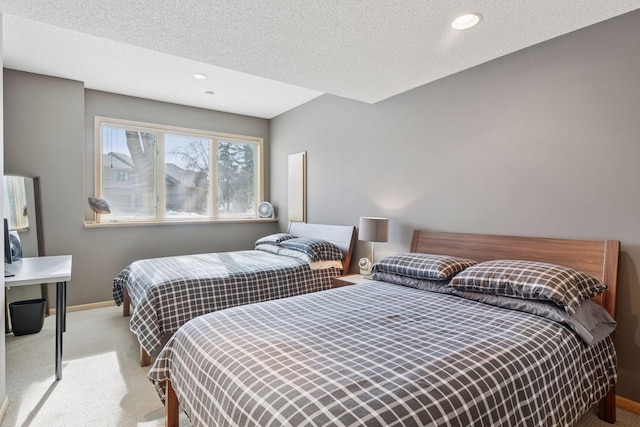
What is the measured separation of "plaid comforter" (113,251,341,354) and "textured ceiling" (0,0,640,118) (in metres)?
1.77

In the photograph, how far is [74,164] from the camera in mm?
3807

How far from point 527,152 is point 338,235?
2114mm

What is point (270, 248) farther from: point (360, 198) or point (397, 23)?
point (397, 23)

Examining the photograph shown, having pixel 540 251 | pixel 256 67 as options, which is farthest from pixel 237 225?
pixel 540 251

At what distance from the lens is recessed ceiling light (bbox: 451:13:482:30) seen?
1965 mm

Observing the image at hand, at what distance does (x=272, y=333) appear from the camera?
153 cm

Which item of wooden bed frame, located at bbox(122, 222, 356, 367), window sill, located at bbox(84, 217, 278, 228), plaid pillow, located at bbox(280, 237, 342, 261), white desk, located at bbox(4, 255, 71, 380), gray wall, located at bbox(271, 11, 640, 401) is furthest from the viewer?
window sill, located at bbox(84, 217, 278, 228)

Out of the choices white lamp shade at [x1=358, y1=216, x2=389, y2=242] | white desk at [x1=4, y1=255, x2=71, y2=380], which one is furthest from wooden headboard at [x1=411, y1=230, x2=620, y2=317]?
white desk at [x1=4, y1=255, x2=71, y2=380]

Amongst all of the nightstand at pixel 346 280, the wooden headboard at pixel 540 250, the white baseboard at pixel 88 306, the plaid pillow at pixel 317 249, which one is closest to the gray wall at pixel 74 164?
the white baseboard at pixel 88 306

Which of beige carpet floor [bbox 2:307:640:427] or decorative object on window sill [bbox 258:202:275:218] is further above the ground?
decorative object on window sill [bbox 258:202:275:218]

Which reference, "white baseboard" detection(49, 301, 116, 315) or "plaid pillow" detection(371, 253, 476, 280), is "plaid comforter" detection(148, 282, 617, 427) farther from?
"white baseboard" detection(49, 301, 116, 315)

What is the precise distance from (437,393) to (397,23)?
2022 mm

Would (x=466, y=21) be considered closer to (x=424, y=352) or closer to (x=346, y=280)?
(x=424, y=352)

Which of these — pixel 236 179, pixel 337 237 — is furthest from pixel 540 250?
pixel 236 179
